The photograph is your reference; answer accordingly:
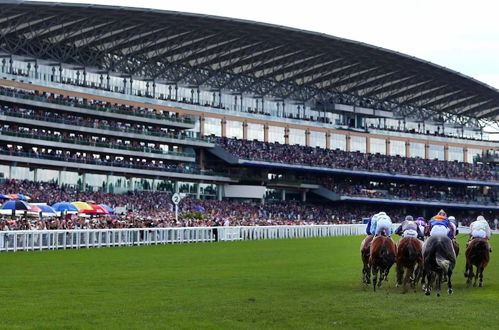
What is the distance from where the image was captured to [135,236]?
1561 inches

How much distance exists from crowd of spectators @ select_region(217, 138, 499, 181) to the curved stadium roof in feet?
18.3

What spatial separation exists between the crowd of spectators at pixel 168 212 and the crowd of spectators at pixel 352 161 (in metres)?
3.83

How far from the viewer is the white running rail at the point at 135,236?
33.5m

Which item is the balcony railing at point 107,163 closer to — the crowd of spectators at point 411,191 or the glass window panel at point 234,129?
the glass window panel at point 234,129

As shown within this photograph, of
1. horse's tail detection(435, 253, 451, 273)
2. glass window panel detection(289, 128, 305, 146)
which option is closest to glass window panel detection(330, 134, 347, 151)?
glass window panel detection(289, 128, 305, 146)

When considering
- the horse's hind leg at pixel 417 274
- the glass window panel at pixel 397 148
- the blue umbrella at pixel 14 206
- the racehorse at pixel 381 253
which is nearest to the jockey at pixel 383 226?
the racehorse at pixel 381 253

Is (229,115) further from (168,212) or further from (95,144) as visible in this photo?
(168,212)

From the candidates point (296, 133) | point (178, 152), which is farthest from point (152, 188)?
point (296, 133)

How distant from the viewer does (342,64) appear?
79625mm

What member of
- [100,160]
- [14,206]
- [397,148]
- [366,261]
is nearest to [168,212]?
[100,160]

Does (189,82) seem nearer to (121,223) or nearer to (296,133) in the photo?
(296,133)

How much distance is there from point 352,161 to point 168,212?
31054 millimetres

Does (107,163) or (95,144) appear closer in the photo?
(95,144)

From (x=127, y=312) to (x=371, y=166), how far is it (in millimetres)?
74087
